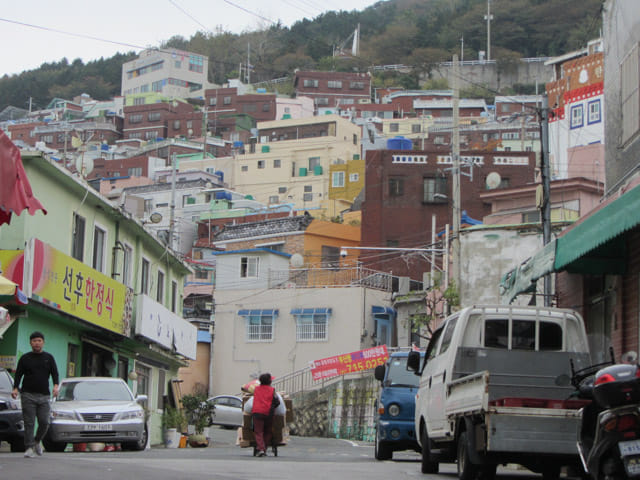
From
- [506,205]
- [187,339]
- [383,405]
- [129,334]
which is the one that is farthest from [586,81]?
[383,405]

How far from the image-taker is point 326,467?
49.5 feet

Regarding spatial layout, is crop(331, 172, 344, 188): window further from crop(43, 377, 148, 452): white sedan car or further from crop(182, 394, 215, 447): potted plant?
crop(43, 377, 148, 452): white sedan car

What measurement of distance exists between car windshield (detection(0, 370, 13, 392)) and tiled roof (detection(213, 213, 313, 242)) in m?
40.9

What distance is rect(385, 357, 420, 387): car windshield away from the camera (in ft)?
65.7

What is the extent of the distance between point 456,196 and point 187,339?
11015 millimetres

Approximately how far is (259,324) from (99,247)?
89.7ft

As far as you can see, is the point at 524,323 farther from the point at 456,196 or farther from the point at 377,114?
the point at 377,114

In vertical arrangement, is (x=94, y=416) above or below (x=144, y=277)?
A: below

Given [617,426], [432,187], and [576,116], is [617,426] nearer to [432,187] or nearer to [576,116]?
[432,187]

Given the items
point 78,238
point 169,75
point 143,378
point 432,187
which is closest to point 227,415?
point 143,378

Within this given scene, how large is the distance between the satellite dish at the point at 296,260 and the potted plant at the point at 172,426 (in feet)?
79.7

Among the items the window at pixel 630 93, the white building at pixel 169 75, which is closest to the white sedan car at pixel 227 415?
the window at pixel 630 93

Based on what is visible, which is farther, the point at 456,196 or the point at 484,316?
the point at 456,196

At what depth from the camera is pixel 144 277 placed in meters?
34.1
